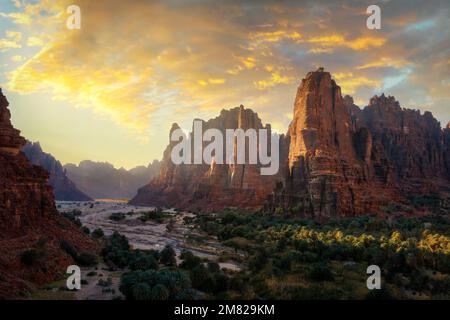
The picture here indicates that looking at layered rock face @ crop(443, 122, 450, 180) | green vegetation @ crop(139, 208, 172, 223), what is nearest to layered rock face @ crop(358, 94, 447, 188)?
layered rock face @ crop(443, 122, 450, 180)

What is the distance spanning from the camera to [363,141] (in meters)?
90.7

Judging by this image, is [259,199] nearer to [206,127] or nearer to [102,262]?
[206,127]

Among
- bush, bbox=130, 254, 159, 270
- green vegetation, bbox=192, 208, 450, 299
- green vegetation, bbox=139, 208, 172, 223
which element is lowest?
green vegetation, bbox=139, 208, 172, 223

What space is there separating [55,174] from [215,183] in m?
102

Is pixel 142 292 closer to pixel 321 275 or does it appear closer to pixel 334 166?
pixel 321 275

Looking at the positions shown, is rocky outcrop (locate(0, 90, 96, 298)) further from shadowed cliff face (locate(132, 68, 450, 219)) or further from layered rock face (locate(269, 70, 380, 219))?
shadowed cliff face (locate(132, 68, 450, 219))

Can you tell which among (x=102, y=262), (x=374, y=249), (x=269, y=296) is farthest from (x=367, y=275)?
(x=102, y=262)

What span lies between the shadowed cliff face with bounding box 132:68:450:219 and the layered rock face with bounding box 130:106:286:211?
0.36 meters

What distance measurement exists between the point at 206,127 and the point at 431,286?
438 feet

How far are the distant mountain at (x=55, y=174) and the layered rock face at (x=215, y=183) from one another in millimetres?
42893

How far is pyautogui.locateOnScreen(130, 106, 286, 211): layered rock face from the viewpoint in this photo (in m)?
118

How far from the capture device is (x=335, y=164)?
78.1m

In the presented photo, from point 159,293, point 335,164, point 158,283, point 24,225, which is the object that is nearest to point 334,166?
point 335,164

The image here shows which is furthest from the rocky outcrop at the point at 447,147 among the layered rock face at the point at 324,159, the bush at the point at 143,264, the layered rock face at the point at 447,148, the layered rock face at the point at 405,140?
the bush at the point at 143,264
